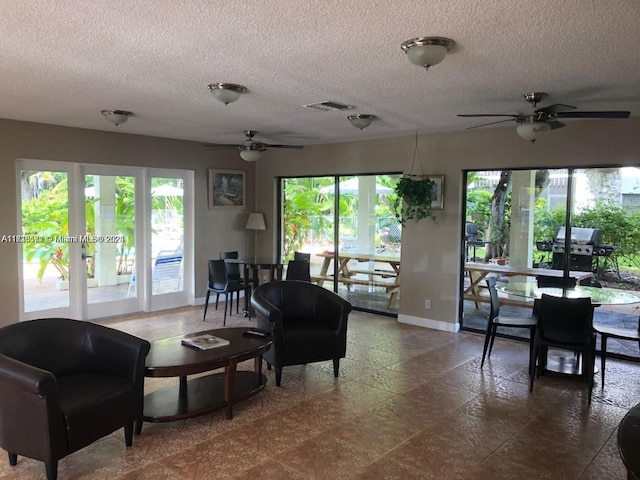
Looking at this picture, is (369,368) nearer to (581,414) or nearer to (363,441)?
(363,441)

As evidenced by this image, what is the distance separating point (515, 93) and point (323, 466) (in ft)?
10.4

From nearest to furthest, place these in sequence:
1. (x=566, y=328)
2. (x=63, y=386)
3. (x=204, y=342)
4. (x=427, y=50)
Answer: (x=427, y=50) → (x=63, y=386) → (x=204, y=342) → (x=566, y=328)

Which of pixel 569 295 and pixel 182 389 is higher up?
pixel 569 295

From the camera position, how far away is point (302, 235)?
8062 millimetres

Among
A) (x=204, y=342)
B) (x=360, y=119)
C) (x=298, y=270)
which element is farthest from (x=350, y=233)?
(x=204, y=342)

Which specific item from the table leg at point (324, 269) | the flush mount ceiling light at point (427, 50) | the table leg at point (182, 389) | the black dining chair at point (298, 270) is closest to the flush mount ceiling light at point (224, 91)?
the flush mount ceiling light at point (427, 50)

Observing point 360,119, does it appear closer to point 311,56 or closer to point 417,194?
point 417,194

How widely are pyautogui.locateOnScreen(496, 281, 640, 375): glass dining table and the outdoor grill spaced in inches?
17.0

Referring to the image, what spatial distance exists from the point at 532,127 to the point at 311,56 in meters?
1.92

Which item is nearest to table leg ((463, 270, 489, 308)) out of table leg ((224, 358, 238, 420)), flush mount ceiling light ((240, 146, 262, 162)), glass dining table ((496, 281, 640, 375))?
glass dining table ((496, 281, 640, 375))

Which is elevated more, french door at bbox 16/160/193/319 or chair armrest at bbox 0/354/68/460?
french door at bbox 16/160/193/319

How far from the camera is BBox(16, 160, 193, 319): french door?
19.6 feet

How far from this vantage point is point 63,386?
295cm

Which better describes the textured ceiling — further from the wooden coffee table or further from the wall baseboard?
the wall baseboard
